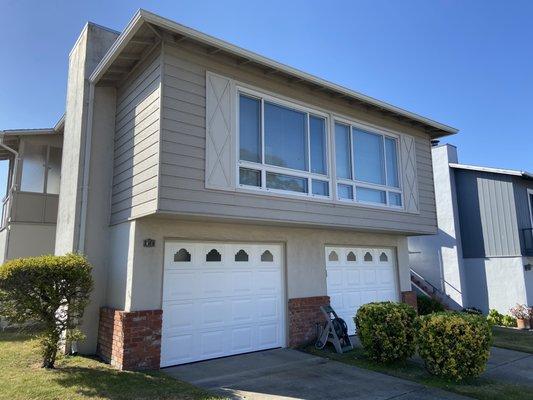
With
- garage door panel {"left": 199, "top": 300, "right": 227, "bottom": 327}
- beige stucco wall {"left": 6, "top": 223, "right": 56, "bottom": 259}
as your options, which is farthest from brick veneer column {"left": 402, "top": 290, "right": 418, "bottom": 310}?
beige stucco wall {"left": 6, "top": 223, "right": 56, "bottom": 259}

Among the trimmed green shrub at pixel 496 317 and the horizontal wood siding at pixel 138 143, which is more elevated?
the horizontal wood siding at pixel 138 143

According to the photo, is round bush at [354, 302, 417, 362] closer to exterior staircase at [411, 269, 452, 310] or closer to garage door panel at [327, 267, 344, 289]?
garage door panel at [327, 267, 344, 289]

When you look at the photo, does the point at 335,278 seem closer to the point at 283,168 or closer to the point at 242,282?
the point at 242,282

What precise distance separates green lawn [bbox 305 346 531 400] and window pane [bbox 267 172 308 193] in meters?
3.59

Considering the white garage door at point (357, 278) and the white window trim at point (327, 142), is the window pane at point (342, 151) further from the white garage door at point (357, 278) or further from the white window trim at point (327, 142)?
the white garage door at point (357, 278)

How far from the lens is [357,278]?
1151 cm

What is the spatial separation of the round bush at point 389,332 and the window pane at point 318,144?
334cm

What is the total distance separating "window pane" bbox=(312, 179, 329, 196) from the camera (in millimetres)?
9461

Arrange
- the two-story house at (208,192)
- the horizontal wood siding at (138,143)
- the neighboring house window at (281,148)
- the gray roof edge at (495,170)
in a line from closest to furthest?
the horizontal wood siding at (138,143)
the two-story house at (208,192)
the neighboring house window at (281,148)
the gray roof edge at (495,170)

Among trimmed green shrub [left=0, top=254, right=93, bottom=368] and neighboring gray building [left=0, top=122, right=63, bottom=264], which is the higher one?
neighboring gray building [left=0, top=122, right=63, bottom=264]

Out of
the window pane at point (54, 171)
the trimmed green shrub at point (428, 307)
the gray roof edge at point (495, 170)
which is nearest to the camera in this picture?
the window pane at point (54, 171)

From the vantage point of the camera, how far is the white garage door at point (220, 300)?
8109mm

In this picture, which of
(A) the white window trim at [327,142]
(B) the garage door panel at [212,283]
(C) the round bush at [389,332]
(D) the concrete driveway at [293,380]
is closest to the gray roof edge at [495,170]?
(A) the white window trim at [327,142]

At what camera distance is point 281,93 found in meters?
9.10
